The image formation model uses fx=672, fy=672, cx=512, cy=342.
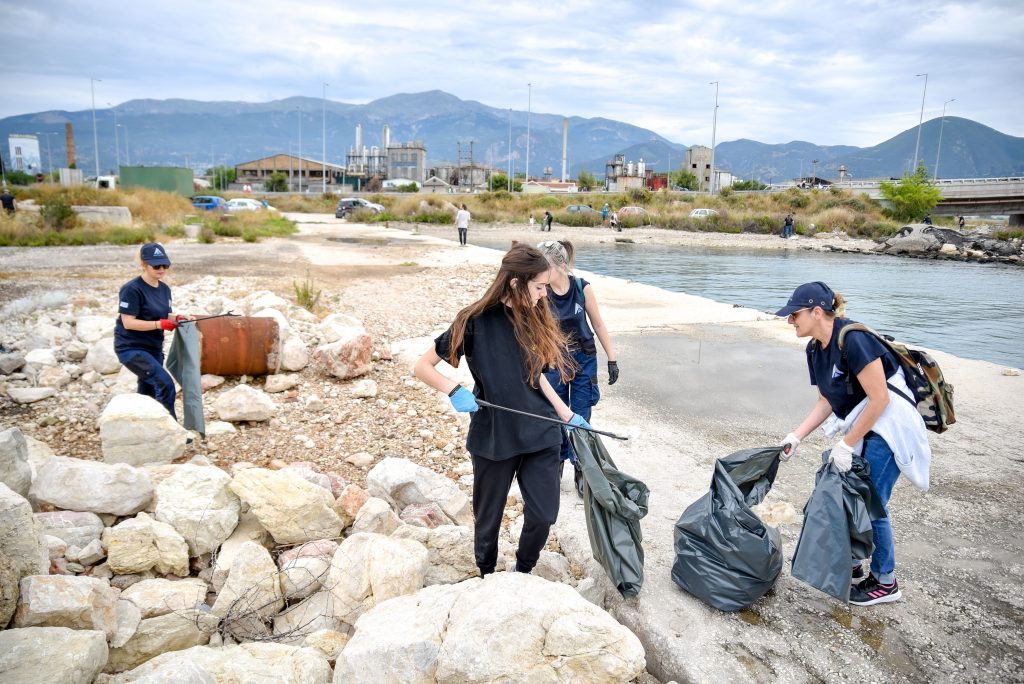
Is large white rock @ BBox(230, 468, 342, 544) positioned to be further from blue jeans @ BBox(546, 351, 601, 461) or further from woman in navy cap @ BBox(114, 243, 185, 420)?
woman in navy cap @ BBox(114, 243, 185, 420)

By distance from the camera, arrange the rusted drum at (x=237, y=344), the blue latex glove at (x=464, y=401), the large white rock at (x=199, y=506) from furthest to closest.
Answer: the rusted drum at (x=237, y=344), the large white rock at (x=199, y=506), the blue latex glove at (x=464, y=401)

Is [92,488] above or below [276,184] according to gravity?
below

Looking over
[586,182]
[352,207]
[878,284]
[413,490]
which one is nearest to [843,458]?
[413,490]

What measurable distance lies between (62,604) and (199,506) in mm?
1141

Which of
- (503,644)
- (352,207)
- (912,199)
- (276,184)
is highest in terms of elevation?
(276,184)

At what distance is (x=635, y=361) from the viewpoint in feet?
26.6

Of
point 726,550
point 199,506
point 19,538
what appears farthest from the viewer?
point 199,506

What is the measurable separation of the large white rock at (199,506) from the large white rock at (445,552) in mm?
970

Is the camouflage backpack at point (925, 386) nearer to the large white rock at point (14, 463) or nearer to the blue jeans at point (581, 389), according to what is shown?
the blue jeans at point (581, 389)

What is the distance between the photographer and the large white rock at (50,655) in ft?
7.45

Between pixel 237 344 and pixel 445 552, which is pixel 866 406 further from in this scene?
pixel 237 344

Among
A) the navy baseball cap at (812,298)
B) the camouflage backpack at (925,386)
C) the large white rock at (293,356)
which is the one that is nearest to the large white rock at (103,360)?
the large white rock at (293,356)

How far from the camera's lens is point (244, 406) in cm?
578

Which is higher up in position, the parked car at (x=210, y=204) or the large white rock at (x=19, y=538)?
the parked car at (x=210, y=204)
